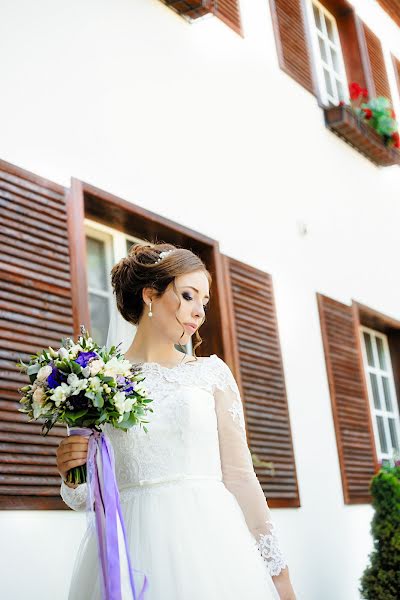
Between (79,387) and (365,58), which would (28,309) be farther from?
(365,58)

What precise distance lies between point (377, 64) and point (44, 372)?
24.6ft

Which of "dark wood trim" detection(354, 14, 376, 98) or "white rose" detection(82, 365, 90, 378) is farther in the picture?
"dark wood trim" detection(354, 14, 376, 98)

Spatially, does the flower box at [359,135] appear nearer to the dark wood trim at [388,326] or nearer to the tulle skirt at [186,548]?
the dark wood trim at [388,326]

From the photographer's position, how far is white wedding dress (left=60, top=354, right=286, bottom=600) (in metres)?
2.97

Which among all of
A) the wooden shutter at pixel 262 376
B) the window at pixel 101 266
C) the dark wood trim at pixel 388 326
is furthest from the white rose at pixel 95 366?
the dark wood trim at pixel 388 326

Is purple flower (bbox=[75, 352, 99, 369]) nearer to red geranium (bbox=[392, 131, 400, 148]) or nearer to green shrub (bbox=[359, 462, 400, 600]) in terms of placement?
green shrub (bbox=[359, 462, 400, 600])

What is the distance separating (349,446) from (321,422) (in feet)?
1.34

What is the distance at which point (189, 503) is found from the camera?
3064 millimetres

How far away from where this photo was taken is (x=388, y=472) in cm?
679

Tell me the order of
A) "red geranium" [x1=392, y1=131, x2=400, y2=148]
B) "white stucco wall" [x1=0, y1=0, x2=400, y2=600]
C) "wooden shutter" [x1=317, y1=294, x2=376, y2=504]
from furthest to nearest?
"red geranium" [x1=392, y1=131, x2=400, y2=148] < "wooden shutter" [x1=317, y1=294, x2=376, y2=504] < "white stucco wall" [x1=0, y1=0, x2=400, y2=600]

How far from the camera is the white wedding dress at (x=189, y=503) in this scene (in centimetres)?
297

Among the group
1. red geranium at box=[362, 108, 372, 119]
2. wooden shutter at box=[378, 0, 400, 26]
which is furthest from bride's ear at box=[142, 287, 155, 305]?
wooden shutter at box=[378, 0, 400, 26]

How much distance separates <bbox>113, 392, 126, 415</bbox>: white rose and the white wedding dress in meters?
0.30

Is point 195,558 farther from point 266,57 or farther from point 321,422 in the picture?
point 266,57
